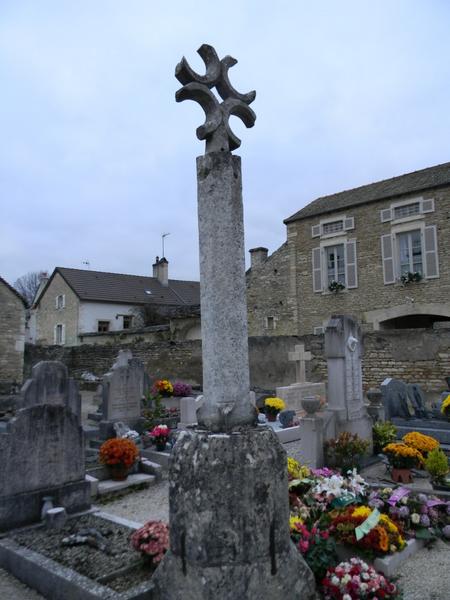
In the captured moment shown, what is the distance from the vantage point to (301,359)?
1188 centimetres

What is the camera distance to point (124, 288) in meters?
31.5

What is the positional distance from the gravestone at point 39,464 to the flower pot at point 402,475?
3.68 m

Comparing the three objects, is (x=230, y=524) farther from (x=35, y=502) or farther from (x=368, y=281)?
(x=368, y=281)

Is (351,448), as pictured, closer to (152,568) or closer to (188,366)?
(152,568)

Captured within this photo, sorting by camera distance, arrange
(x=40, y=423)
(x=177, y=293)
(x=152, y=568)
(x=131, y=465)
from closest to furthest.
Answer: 1. (x=152, y=568)
2. (x=40, y=423)
3. (x=131, y=465)
4. (x=177, y=293)

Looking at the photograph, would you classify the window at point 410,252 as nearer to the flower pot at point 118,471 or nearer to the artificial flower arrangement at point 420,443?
the artificial flower arrangement at point 420,443

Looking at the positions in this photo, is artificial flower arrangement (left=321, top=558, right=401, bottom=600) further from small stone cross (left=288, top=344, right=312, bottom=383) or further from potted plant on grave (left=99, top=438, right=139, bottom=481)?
small stone cross (left=288, top=344, right=312, bottom=383)

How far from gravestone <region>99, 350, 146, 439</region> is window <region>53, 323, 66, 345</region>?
21.6 meters

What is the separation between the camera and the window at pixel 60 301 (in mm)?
29625

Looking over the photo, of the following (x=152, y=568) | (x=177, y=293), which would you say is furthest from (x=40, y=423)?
(x=177, y=293)

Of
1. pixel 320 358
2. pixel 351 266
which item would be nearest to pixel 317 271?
pixel 351 266

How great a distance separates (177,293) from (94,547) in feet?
100

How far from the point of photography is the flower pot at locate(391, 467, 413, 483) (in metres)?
5.63

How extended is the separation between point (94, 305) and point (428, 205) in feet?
66.7
